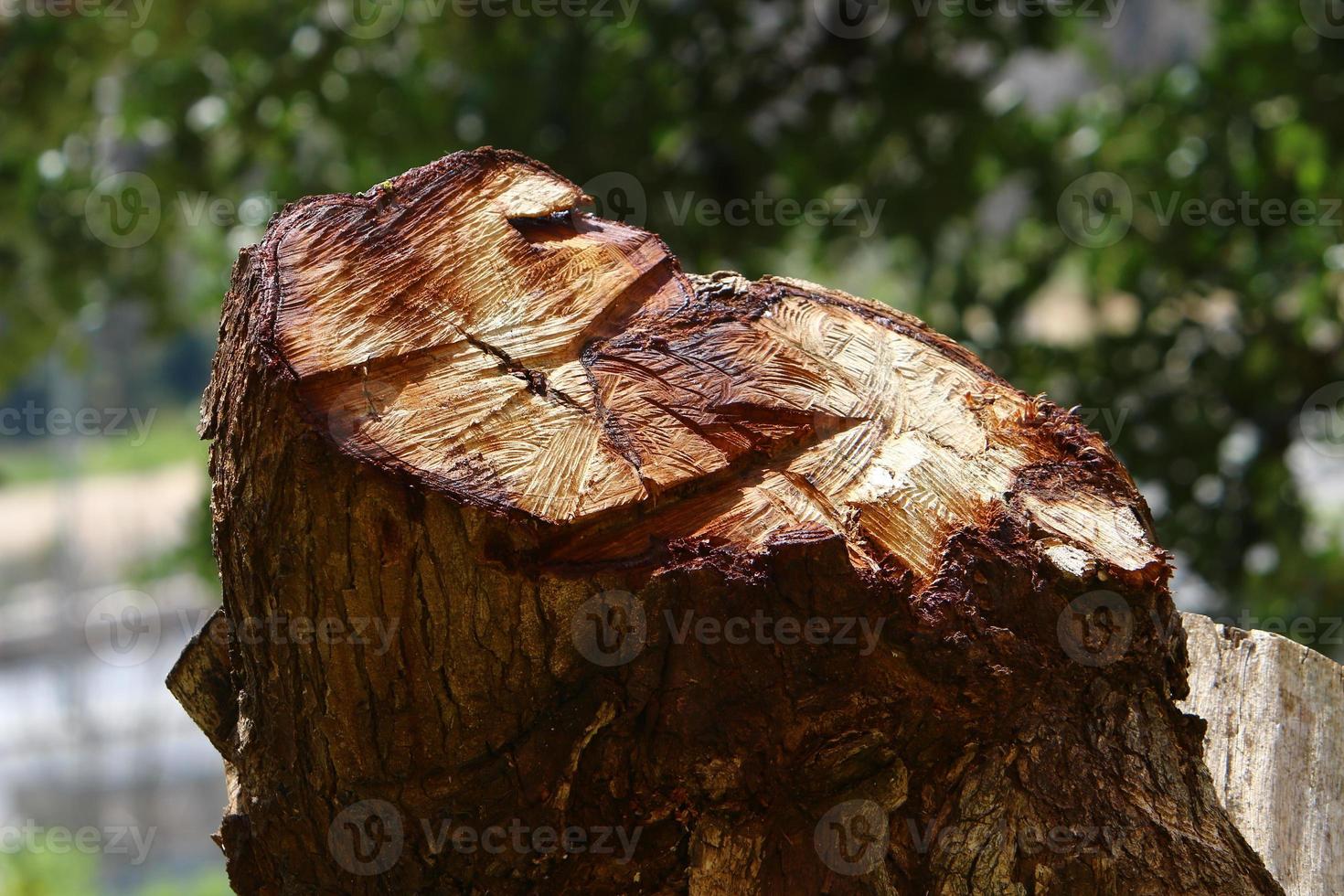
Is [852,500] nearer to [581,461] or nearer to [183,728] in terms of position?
[581,461]

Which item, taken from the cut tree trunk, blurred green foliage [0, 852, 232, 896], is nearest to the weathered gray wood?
the cut tree trunk

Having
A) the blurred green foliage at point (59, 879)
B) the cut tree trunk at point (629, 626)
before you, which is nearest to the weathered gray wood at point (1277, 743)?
the cut tree trunk at point (629, 626)

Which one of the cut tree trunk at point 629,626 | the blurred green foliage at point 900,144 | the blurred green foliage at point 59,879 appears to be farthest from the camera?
the blurred green foliage at point 59,879

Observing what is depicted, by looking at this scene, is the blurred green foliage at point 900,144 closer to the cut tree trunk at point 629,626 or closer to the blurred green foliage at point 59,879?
the cut tree trunk at point 629,626

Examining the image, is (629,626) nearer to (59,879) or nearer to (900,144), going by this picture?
(900,144)

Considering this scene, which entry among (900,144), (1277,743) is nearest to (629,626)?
(1277,743)

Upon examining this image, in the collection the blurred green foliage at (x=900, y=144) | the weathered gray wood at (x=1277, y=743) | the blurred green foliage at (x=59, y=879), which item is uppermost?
the blurred green foliage at (x=900, y=144)
